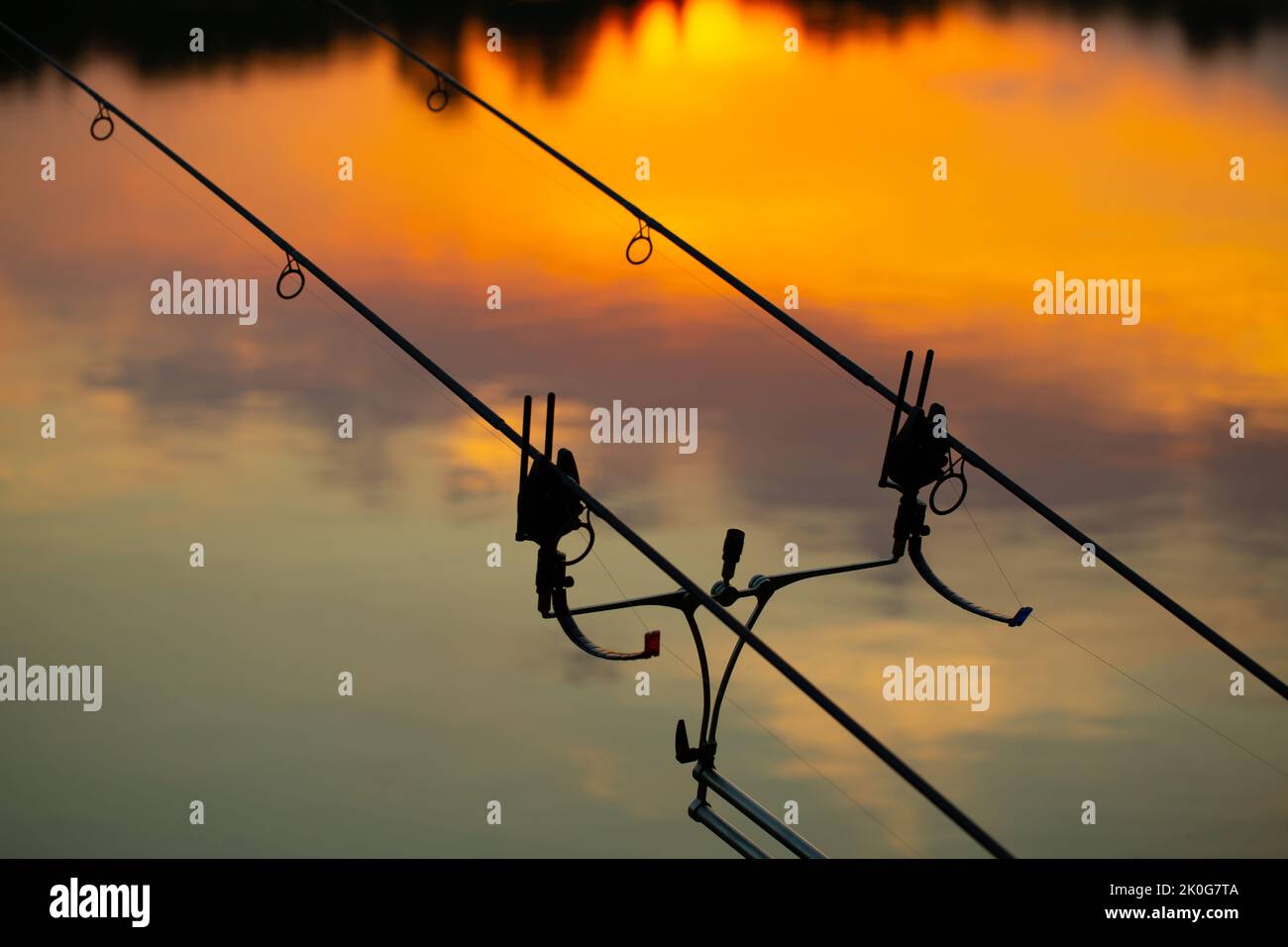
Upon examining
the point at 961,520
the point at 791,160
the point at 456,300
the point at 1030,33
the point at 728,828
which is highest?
the point at 1030,33

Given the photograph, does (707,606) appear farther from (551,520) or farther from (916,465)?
(916,465)

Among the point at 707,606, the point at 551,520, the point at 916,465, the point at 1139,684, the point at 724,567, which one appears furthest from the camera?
the point at 1139,684

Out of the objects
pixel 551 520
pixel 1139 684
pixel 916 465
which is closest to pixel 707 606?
pixel 551 520

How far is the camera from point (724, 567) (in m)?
8.88

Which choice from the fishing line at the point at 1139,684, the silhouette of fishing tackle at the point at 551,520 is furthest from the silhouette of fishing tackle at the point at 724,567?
the fishing line at the point at 1139,684

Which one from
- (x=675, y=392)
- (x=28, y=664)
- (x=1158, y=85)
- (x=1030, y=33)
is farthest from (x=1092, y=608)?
(x=1030, y=33)

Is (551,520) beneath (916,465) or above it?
beneath

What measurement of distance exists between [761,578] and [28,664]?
19.7 ft

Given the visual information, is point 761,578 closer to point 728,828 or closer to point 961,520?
point 728,828

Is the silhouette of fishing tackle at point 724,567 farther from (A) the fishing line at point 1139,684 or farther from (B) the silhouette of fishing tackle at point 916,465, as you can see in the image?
(A) the fishing line at point 1139,684

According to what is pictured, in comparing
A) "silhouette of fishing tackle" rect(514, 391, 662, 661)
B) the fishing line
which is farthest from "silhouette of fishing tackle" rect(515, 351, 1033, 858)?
the fishing line

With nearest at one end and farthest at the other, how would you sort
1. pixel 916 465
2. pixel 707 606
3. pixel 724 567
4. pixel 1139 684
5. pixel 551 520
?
pixel 707 606 → pixel 551 520 → pixel 724 567 → pixel 916 465 → pixel 1139 684

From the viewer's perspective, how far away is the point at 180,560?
14.3 meters

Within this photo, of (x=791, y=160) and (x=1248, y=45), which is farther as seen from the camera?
(x=1248, y=45)
